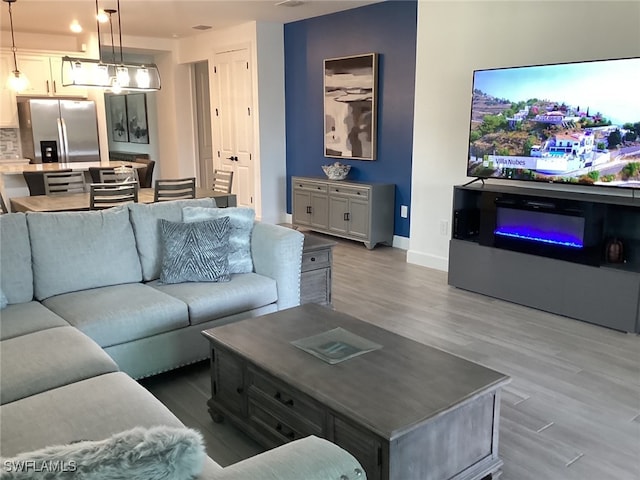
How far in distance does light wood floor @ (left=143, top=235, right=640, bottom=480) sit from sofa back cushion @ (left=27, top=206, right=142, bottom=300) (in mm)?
676

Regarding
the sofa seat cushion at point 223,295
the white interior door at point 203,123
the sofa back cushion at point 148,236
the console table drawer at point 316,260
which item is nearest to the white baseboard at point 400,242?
the console table drawer at point 316,260

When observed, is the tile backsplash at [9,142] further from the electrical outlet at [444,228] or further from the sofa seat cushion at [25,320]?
the electrical outlet at [444,228]

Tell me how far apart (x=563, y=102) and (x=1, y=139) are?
7.78m

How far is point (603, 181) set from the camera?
3.67m

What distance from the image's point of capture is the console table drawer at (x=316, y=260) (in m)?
3.64

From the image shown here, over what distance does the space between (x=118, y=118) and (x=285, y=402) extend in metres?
10.4

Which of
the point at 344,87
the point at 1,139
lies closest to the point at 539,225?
the point at 344,87

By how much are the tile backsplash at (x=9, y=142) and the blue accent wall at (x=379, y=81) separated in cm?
420

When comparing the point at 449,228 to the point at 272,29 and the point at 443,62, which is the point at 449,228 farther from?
the point at 272,29

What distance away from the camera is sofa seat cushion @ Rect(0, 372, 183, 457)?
5.20ft

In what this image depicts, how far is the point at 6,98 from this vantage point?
7.82 metres

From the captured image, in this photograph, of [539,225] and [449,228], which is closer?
[539,225]

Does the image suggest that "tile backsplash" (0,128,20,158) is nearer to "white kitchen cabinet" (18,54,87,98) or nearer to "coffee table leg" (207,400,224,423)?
"white kitchen cabinet" (18,54,87,98)

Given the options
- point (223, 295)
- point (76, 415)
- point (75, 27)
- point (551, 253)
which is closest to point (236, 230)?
point (223, 295)
